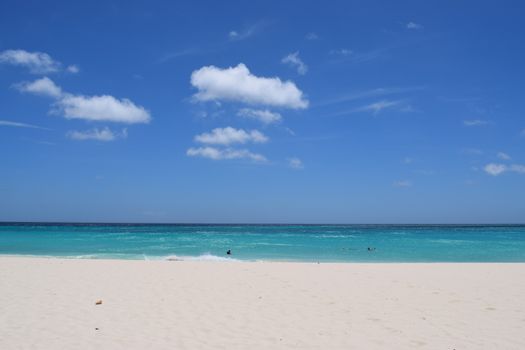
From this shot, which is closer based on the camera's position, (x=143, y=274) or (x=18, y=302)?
(x=18, y=302)

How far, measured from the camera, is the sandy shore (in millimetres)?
6422

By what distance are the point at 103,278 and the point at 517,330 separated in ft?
36.2

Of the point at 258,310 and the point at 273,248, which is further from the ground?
the point at 258,310

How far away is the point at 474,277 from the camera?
44.0ft

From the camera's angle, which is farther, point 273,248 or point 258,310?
point 273,248

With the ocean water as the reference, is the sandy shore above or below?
above

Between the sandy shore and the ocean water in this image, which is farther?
the ocean water

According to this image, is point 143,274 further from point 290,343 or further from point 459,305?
point 459,305

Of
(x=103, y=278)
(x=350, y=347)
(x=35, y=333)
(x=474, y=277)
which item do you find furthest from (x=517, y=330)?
(x=103, y=278)

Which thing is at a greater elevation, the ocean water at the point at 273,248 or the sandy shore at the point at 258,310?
the sandy shore at the point at 258,310

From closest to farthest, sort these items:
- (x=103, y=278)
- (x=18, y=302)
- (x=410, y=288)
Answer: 1. (x=18, y=302)
2. (x=410, y=288)
3. (x=103, y=278)

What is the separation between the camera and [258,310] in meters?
8.45

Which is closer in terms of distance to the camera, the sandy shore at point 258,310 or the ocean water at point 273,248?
the sandy shore at point 258,310

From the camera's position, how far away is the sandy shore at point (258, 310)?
642 cm
